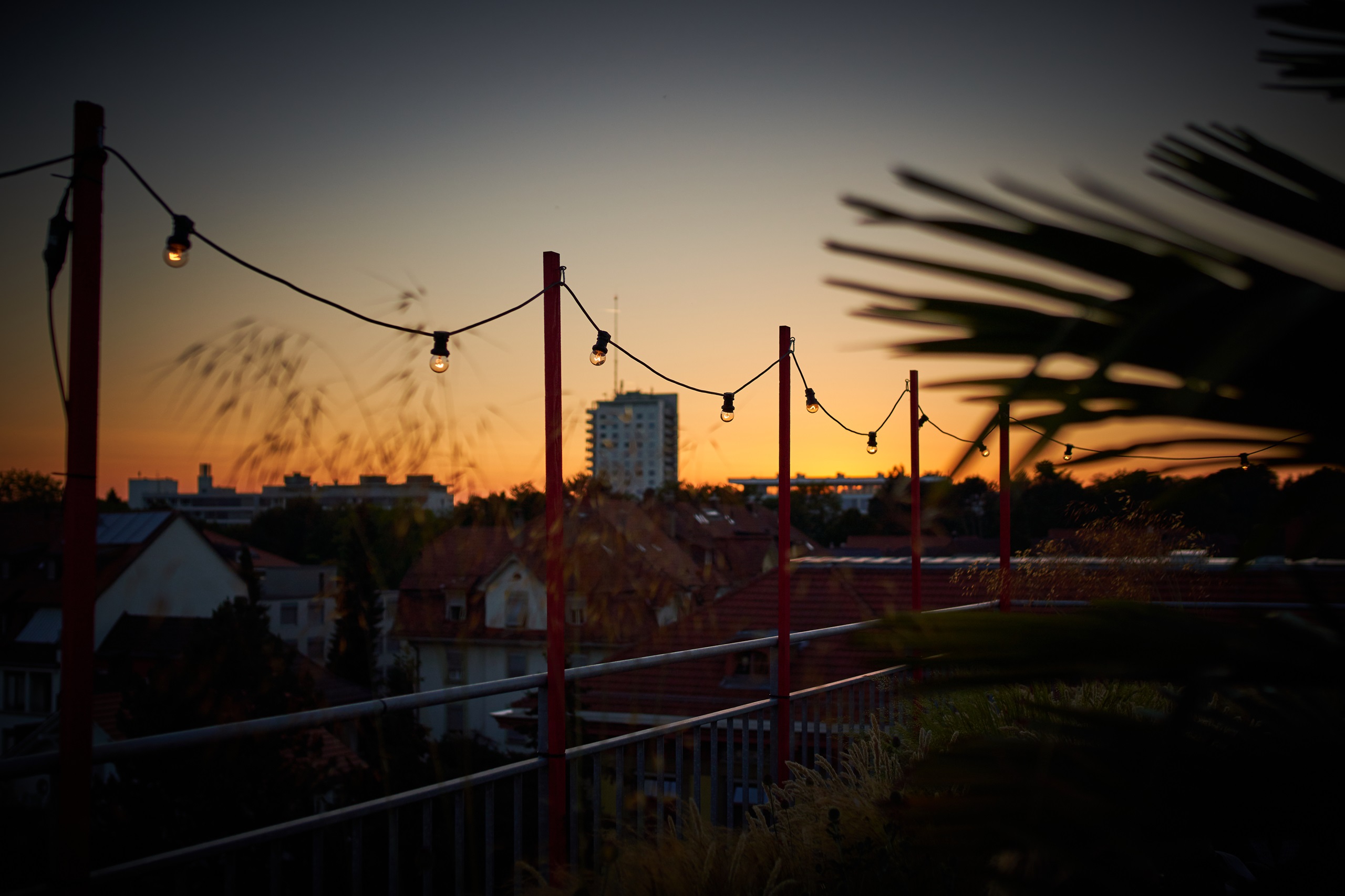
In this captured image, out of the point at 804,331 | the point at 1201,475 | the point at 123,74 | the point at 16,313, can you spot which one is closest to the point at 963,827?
the point at 1201,475

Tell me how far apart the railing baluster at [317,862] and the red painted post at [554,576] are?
26.8 inches

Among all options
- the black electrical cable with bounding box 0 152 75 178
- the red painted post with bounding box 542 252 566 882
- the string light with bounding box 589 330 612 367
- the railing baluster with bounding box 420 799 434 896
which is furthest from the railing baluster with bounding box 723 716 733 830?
the black electrical cable with bounding box 0 152 75 178

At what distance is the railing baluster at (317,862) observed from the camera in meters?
2.16

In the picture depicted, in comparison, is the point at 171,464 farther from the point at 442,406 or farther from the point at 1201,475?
the point at 1201,475

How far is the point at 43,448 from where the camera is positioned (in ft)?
9.31

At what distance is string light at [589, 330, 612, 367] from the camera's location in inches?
152

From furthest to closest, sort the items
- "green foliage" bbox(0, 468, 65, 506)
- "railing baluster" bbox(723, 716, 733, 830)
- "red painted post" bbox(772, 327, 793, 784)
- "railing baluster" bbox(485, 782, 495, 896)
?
"green foliage" bbox(0, 468, 65, 506), "red painted post" bbox(772, 327, 793, 784), "railing baluster" bbox(723, 716, 733, 830), "railing baluster" bbox(485, 782, 495, 896)

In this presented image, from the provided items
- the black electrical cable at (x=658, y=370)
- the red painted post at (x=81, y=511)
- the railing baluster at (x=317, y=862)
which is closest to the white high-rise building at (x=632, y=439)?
the black electrical cable at (x=658, y=370)

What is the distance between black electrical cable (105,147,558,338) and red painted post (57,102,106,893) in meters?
0.15

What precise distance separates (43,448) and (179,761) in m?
11.9

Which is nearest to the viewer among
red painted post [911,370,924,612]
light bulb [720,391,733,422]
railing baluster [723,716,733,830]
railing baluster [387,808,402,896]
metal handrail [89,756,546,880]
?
metal handrail [89,756,546,880]

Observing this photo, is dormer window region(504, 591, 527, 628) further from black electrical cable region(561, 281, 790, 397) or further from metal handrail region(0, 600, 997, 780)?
metal handrail region(0, 600, 997, 780)

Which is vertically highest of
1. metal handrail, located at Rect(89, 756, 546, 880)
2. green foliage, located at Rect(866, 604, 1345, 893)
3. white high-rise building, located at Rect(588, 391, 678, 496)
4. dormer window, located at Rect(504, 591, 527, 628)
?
white high-rise building, located at Rect(588, 391, 678, 496)

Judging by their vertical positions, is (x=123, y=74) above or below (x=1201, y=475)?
above
